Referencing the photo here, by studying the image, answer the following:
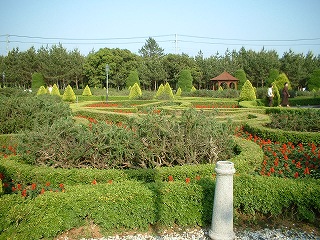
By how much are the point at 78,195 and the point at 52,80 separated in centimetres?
4977

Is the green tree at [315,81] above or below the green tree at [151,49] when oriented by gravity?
below

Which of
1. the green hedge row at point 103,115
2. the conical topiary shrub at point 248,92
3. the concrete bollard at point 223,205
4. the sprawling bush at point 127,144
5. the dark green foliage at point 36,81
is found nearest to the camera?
the concrete bollard at point 223,205

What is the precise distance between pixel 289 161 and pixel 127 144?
3527 millimetres

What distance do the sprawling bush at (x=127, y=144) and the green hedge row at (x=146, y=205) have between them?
1.16 metres

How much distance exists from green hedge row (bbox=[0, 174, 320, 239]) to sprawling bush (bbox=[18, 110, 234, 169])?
116 centimetres

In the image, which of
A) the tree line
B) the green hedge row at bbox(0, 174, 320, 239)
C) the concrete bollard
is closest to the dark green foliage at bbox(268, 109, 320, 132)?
the green hedge row at bbox(0, 174, 320, 239)

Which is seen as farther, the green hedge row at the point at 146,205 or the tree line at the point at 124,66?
the tree line at the point at 124,66

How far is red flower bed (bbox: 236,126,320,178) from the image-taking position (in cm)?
557

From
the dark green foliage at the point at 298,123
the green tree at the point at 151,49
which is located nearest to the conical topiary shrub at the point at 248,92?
the dark green foliage at the point at 298,123

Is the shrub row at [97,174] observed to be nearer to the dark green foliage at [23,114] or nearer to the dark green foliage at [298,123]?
the dark green foliage at [23,114]

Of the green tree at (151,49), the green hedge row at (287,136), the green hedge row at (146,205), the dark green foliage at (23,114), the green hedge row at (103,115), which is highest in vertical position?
the green tree at (151,49)

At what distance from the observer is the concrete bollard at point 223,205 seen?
361 cm

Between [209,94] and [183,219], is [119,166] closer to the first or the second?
[183,219]

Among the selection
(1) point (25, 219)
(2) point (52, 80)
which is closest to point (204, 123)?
(1) point (25, 219)
